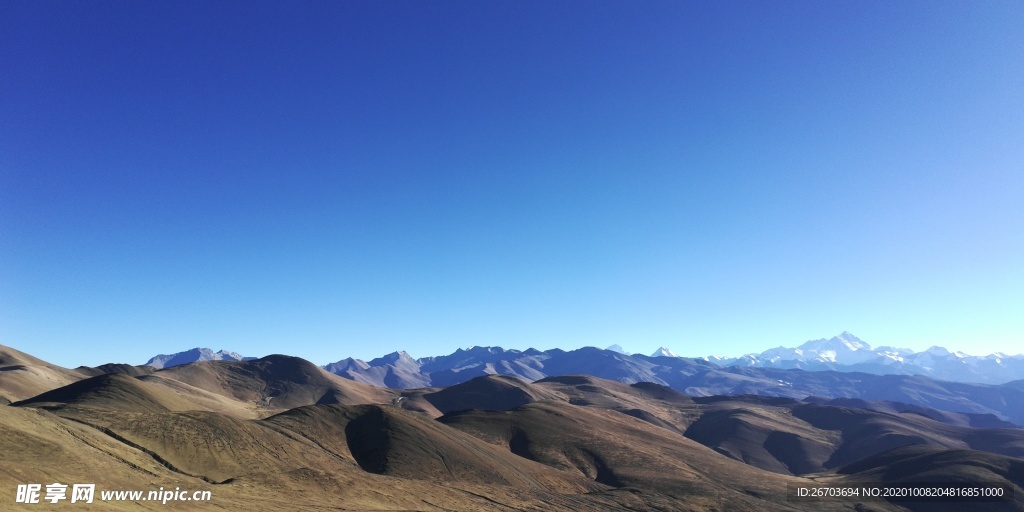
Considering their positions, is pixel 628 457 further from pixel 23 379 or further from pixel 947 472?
pixel 23 379

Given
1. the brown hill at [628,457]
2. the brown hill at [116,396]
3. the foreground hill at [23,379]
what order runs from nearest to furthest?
the brown hill at [116,396] < the brown hill at [628,457] < the foreground hill at [23,379]

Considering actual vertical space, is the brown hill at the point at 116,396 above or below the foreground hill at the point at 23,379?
above

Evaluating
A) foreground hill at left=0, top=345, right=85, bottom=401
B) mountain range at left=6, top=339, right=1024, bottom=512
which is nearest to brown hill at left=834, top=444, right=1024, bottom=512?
mountain range at left=6, top=339, right=1024, bottom=512

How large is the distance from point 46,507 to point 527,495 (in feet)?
216

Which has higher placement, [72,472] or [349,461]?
[72,472]

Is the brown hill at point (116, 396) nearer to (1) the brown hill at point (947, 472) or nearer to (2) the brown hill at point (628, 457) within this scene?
(2) the brown hill at point (628, 457)

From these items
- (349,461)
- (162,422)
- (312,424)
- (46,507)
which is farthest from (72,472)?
(312,424)

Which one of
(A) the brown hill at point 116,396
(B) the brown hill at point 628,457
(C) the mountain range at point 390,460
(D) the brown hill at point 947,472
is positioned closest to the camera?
(C) the mountain range at point 390,460

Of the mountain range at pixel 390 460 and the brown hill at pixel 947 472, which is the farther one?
the brown hill at pixel 947 472

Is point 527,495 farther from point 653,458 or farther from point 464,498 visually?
point 653,458

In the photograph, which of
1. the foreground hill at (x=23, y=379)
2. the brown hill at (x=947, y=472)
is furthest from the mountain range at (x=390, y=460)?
the foreground hill at (x=23, y=379)

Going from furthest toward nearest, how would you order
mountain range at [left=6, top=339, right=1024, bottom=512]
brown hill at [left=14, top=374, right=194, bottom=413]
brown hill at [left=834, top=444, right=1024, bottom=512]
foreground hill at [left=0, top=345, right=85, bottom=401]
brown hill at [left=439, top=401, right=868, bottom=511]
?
1. foreground hill at [left=0, top=345, right=85, bottom=401]
2. brown hill at [left=834, top=444, right=1024, bottom=512]
3. brown hill at [left=439, top=401, right=868, bottom=511]
4. brown hill at [left=14, top=374, right=194, bottom=413]
5. mountain range at [left=6, top=339, right=1024, bottom=512]

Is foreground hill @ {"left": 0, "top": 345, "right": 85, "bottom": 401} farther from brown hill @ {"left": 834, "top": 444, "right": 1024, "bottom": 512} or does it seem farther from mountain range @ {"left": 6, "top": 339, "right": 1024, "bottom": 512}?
brown hill @ {"left": 834, "top": 444, "right": 1024, "bottom": 512}

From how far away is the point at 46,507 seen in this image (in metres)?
38.6
